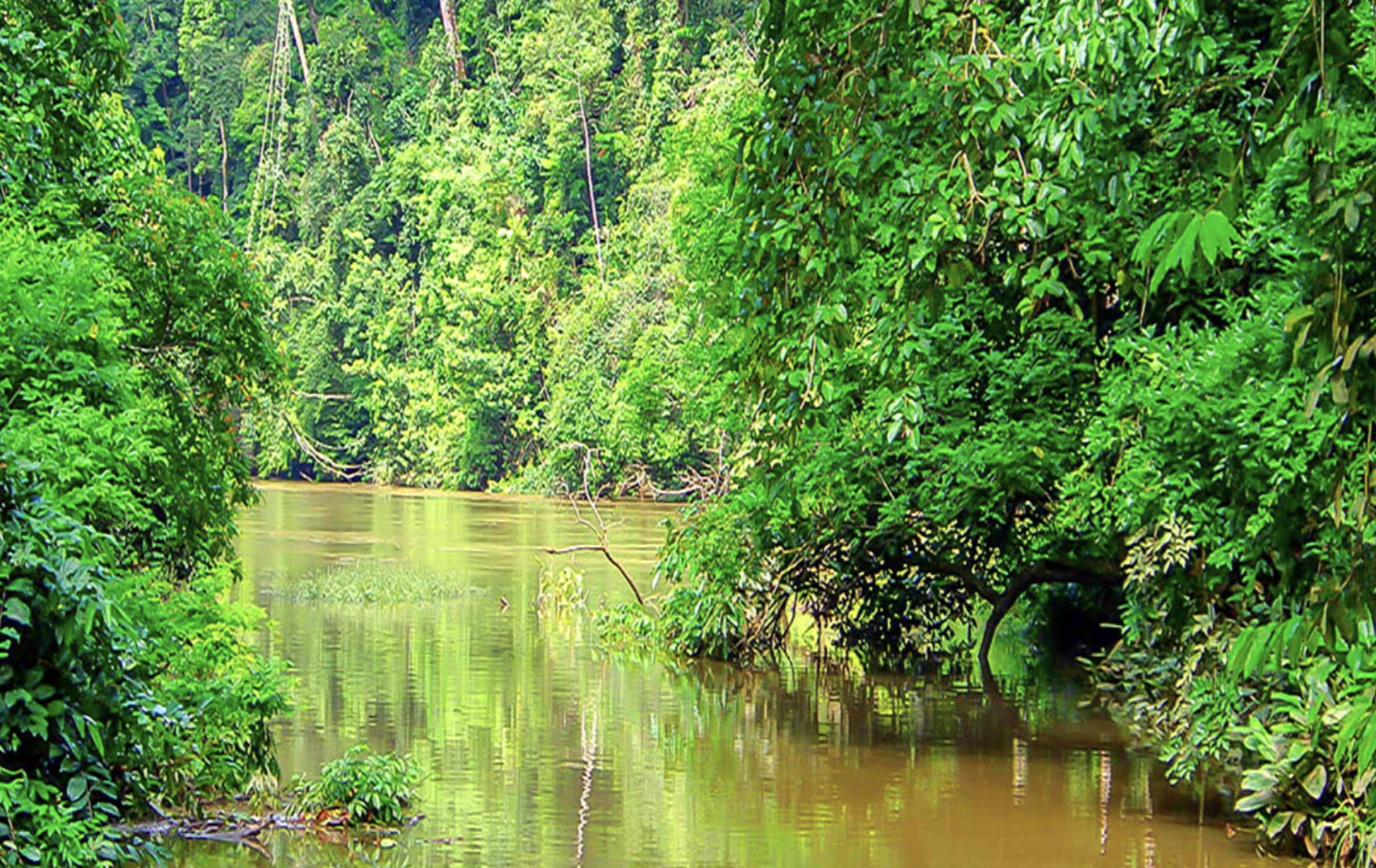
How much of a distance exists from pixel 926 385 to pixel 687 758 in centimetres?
363

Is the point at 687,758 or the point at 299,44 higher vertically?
the point at 299,44

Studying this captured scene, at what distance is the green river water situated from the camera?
11.0m

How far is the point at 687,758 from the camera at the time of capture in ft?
45.8

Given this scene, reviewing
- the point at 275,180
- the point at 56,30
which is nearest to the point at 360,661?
the point at 56,30

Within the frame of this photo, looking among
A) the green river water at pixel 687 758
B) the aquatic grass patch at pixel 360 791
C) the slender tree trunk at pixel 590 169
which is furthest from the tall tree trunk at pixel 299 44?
the aquatic grass patch at pixel 360 791

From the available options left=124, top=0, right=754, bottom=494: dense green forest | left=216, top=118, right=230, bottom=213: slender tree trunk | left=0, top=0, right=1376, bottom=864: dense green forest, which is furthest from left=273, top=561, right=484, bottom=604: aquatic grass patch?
left=216, top=118, right=230, bottom=213: slender tree trunk

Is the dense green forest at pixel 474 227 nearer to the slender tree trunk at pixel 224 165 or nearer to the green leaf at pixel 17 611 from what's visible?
the slender tree trunk at pixel 224 165

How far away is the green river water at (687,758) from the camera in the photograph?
11.0 meters

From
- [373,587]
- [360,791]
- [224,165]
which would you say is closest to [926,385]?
[360,791]

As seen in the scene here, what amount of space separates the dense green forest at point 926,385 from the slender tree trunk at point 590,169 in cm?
2498

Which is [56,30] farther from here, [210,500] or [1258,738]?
[1258,738]

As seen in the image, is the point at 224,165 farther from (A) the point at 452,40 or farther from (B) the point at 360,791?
(B) the point at 360,791

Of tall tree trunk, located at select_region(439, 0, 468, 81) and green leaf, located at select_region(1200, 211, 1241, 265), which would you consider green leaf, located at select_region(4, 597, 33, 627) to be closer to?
green leaf, located at select_region(1200, 211, 1241, 265)

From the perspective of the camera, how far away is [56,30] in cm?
1164
